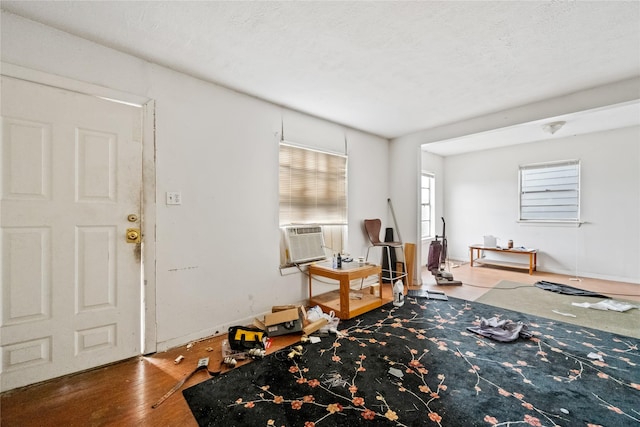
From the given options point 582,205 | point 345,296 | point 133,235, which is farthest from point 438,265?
point 133,235

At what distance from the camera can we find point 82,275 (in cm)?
198

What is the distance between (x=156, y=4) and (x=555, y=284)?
6.00 meters

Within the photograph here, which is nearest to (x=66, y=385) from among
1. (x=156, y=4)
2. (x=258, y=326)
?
(x=258, y=326)

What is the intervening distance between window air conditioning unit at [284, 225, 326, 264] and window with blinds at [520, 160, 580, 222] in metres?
4.70

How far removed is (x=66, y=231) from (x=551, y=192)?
719 cm

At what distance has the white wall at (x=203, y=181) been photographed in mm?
1981

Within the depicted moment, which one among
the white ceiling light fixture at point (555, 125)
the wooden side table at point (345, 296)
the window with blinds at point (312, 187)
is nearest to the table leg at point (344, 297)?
the wooden side table at point (345, 296)

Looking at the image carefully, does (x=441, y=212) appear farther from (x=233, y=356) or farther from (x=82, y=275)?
(x=82, y=275)

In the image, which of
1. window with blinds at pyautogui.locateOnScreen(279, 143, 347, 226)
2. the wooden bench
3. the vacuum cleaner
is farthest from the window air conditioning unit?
the wooden bench

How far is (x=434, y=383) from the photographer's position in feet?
5.95

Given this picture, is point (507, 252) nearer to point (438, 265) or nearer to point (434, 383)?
point (438, 265)

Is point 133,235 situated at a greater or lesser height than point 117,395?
greater

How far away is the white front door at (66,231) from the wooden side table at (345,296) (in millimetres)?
1817

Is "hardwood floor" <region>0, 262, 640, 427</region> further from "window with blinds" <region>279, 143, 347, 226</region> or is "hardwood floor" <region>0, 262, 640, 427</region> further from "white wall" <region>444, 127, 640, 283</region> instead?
"white wall" <region>444, 127, 640, 283</region>
